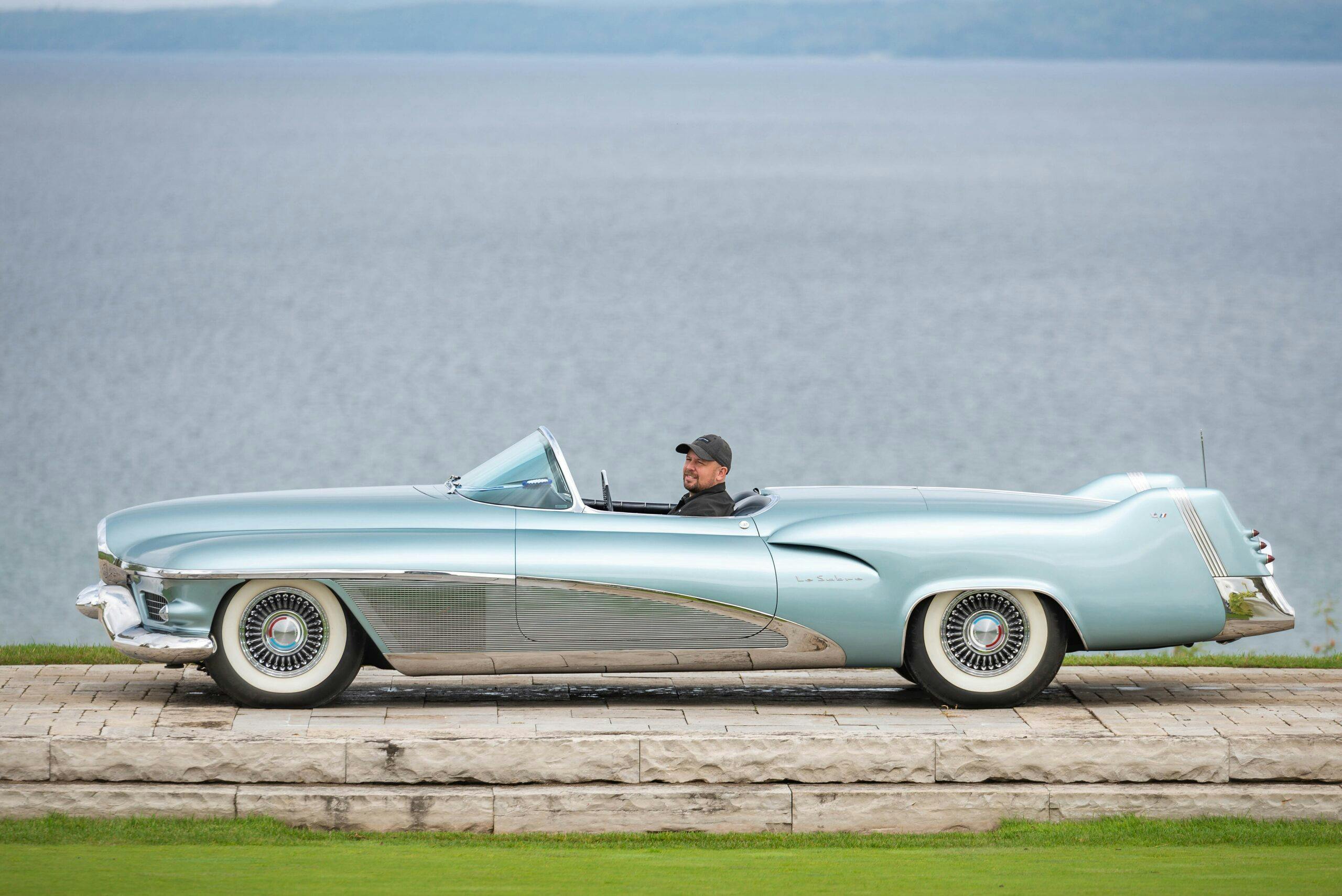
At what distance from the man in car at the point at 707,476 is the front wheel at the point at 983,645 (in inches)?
45.5

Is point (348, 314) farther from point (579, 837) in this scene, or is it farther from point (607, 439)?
point (579, 837)

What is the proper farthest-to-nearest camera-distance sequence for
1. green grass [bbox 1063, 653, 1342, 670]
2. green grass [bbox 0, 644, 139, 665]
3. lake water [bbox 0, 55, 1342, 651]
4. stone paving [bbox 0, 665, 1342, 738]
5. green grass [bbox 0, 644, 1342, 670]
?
1. lake water [bbox 0, 55, 1342, 651]
2. green grass [bbox 1063, 653, 1342, 670]
3. green grass [bbox 0, 644, 1342, 670]
4. green grass [bbox 0, 644, 139, 665]
5. stone paving [bbox 0, 665, 1342, 738]

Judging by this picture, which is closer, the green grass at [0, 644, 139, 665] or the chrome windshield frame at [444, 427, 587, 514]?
the chrome windshield frame at [444, 427, 587, 514]

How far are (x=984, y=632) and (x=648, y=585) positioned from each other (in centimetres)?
172

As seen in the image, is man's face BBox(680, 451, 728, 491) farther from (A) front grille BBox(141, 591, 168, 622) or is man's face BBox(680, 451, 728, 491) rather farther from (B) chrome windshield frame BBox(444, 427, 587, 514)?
(A) front grille BBox(141, 591, 168, 622)

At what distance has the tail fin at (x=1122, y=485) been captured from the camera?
9.06 m

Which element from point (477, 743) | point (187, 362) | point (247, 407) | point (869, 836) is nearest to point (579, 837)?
point (477, 743)

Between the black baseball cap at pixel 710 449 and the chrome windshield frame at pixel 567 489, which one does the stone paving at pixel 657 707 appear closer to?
the chrome windshield frame at pixel 567 489

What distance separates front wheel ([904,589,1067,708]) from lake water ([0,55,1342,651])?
15.9 metres

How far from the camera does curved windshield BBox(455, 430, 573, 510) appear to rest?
827 centimetres

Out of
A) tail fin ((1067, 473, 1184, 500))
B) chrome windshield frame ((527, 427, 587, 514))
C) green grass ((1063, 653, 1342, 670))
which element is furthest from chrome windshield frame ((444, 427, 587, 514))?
green grass ((1063, 653, 1342, 670))

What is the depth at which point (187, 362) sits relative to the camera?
48562 millimetres

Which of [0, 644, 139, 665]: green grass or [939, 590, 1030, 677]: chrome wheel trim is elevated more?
[939, 590, 1030, 677]: chrome wheel trim

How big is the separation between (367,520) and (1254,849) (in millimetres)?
4307
